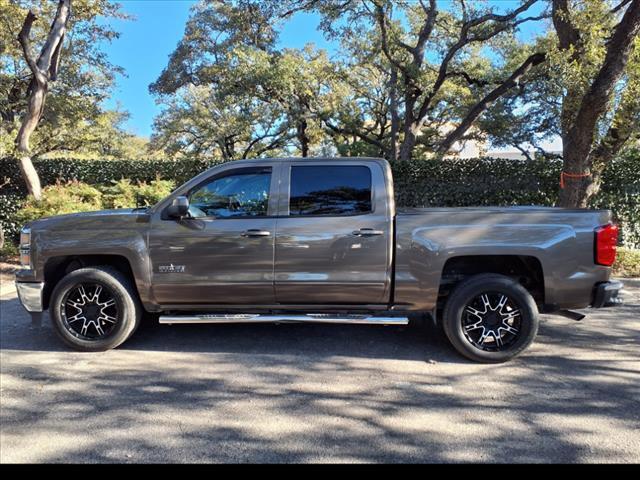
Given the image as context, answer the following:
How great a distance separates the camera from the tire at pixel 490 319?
439 cm

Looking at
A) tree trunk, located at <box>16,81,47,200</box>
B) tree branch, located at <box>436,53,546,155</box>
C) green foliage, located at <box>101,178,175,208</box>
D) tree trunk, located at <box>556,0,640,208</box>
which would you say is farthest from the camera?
tree branch, located at <box>436,53,546,155</box>

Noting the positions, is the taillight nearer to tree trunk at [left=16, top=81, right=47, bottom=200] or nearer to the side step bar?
the side step bar

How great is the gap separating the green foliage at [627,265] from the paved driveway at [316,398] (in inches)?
125

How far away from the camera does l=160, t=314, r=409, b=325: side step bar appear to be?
176 inches

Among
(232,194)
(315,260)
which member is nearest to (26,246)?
(232,194)

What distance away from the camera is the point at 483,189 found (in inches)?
453

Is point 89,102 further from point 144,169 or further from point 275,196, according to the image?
point 275,196

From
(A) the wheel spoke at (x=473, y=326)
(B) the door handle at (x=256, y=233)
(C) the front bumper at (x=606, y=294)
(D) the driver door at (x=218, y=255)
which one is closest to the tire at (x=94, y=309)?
(D) the driver door at (x=218, y=255)

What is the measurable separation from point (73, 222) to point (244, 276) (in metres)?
1.77

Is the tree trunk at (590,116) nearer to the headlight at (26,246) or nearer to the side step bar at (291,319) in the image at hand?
the side step bar at (291,319)

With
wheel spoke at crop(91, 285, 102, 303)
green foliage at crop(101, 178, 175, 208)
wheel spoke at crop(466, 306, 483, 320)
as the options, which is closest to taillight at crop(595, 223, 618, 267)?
wheel spoke at crop(466, 306, 483, 320)

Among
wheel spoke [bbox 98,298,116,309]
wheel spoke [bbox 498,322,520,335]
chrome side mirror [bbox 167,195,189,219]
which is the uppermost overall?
chrome side mirror [bbox 167,195,189,219]

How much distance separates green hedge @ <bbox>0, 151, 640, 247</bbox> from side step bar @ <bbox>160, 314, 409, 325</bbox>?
25.5 ft

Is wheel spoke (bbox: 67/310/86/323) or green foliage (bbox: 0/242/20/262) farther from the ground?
green foliage (bbox: 0/242/20/262)
